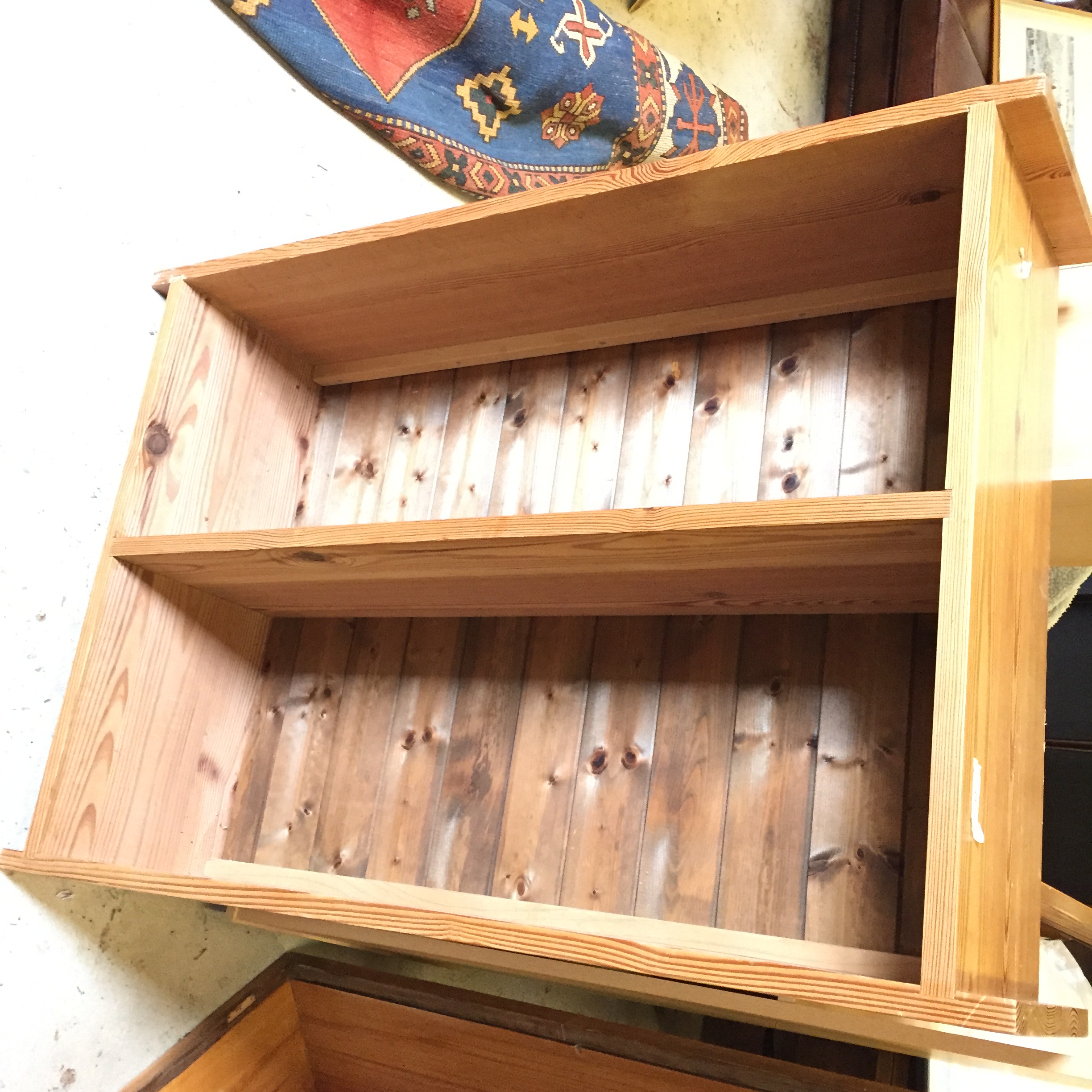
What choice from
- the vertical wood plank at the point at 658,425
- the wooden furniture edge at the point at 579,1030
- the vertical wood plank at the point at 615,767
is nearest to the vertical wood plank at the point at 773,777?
the vertical wood plank at the point at 615,767

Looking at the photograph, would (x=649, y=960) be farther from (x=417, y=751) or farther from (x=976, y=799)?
(x=417, y=751)

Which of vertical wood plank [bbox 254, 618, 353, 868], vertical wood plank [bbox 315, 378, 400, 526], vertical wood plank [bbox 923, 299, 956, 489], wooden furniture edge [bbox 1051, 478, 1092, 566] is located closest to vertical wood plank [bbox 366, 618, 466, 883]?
vertical wood plank [bbox 254, 618, 353, 868]

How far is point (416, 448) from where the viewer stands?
1466mm

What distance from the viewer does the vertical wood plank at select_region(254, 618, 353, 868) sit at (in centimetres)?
136

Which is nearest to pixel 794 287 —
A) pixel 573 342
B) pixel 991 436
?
pixel 573 342

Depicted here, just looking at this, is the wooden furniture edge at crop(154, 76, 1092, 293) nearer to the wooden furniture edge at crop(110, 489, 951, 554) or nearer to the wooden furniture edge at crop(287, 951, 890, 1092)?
the wooden furniture edge at crop(110, 489, 951, 554)

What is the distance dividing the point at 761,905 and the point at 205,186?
3.94 feet

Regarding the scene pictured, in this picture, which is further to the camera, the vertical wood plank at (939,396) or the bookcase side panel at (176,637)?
the bookcase side panel at (176,637)

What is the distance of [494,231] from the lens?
1.17 meters

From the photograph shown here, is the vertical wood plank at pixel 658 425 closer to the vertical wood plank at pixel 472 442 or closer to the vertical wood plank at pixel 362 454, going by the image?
the vertical wood plank at pixel 472 442

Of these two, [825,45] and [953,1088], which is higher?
[825,45]

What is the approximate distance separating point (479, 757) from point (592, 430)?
17.8 inches

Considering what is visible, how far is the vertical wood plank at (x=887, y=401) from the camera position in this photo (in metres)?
1.12

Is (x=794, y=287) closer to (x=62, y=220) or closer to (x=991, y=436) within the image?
(x=991, y=436)
